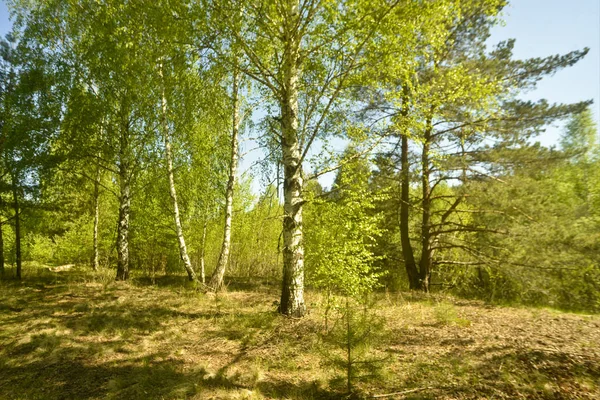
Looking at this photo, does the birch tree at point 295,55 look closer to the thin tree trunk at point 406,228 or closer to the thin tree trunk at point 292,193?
the thin tree trunk at point 292,193

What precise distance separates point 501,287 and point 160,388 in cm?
1371

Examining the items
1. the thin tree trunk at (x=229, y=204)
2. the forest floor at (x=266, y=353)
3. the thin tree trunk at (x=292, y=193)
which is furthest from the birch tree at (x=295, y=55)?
the thin tree trunk at (x=229, y=204)

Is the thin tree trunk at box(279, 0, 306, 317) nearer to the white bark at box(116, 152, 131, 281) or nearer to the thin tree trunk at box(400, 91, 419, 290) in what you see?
the thin tree trunk at box(400, 91, 419, 290)

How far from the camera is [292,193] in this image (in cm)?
636

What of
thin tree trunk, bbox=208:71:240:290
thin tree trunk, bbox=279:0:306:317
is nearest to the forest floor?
thin tree trunk, bbox=279:0:306:317

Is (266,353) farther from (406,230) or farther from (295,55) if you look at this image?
(406,230)

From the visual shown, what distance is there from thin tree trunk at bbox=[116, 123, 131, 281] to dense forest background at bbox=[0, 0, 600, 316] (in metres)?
0.06

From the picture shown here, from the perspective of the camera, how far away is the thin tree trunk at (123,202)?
10.5 metres

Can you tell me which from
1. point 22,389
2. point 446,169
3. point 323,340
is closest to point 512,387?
point 323,340

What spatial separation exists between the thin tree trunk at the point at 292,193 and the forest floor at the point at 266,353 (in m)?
0.55

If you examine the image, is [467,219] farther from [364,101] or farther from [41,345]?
[41,345]

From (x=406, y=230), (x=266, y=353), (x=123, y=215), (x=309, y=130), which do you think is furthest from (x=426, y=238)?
(x=123, y=215)

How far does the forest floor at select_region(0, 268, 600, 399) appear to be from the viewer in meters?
3.81

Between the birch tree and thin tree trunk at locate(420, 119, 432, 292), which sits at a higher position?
the birch tree
